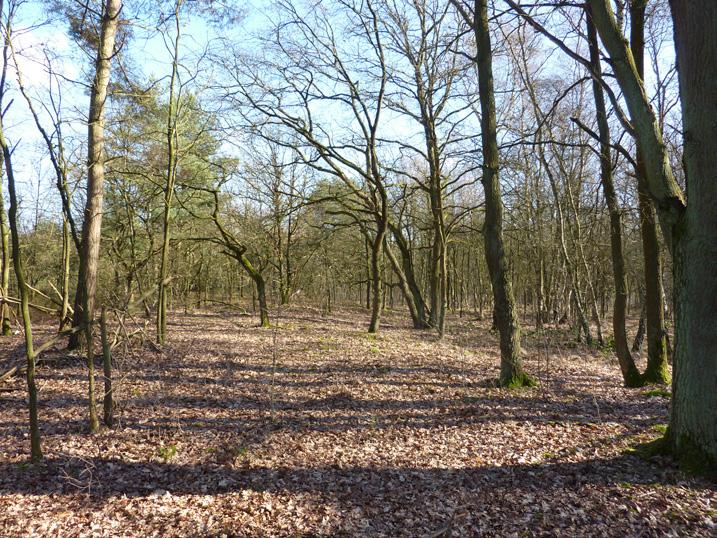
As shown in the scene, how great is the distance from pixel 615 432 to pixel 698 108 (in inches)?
156

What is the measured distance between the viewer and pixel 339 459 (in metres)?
4.95

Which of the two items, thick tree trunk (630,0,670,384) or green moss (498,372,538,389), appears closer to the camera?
thick tree trunk (630,0,670,384)

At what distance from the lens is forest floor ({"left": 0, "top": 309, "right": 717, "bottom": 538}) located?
3.71m

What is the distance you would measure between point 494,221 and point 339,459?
4.74m

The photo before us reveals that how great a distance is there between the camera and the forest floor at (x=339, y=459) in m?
3.71

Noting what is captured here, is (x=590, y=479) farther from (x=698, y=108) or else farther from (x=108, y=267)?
(x=108, y=267)

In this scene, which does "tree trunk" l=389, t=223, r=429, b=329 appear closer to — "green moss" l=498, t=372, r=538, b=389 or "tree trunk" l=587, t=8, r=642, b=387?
"tree trunk" l=587, t=8, r=642, b=387

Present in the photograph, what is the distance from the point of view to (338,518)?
3828mm

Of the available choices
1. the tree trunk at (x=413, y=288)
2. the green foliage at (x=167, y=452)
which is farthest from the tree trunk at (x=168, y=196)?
the tree trunk at (x=413, y=288)

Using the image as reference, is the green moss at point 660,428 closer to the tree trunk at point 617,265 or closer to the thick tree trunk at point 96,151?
the tree trunk at point 617,265

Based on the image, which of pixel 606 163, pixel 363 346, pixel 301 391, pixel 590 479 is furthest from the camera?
pixel 363 346

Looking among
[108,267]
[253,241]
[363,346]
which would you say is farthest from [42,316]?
[363,346]

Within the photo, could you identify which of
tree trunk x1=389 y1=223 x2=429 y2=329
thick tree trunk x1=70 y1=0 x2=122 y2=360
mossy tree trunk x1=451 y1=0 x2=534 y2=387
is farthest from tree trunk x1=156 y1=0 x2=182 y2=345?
tree trunk x1=389 y1=223 x2=429 y2=329

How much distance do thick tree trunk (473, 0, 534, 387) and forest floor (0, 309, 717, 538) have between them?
0.71 meters
